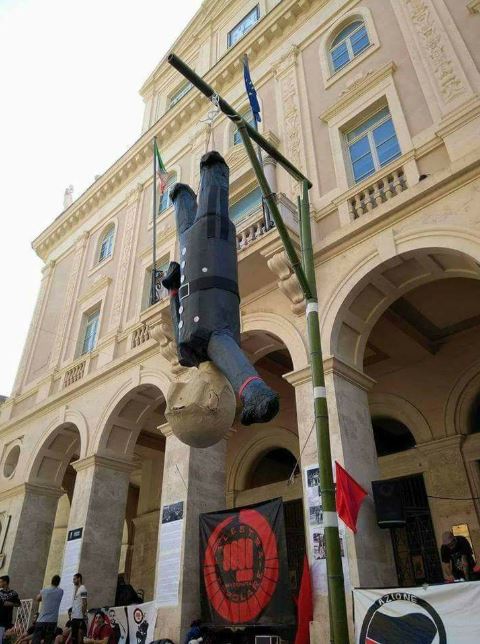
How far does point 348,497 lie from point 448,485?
14.4ft

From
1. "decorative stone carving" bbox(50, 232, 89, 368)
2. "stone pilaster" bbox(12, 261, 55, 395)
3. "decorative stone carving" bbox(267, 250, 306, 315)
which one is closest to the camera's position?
"decorative stone carving" bbox(267, 250, 306, 315)

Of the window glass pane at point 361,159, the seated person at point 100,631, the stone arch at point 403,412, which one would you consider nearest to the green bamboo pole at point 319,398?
the window glass pane at point 361,159

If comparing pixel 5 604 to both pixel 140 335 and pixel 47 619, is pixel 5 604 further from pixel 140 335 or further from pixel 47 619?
pixel 140 335

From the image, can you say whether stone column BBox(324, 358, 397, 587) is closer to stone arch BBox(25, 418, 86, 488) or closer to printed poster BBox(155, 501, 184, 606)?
printed poster BBox(155, 501, 184, 606)

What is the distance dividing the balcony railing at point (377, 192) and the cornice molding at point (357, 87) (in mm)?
3045

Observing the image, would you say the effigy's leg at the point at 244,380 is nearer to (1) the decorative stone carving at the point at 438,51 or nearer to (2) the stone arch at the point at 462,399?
(1) the decorative stone carving at the point at 438,51

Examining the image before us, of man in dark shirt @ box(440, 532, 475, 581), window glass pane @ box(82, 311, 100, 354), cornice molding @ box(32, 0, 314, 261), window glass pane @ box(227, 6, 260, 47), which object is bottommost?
man in dark shirt @ box(440, 532, 475, 581)

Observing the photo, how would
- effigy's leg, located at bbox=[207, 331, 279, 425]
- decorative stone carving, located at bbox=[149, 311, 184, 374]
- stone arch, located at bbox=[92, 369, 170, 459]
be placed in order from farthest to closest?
stone arch, located at bbox=[92, 369, 170, 459]
decorative stone carving, located at bbox=[149, 311, 184, 374]
effigy's leg, located at bbox=[207, 331, 279, 425]

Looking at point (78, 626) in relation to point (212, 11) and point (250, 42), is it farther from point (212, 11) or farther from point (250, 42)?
point (212, 11)

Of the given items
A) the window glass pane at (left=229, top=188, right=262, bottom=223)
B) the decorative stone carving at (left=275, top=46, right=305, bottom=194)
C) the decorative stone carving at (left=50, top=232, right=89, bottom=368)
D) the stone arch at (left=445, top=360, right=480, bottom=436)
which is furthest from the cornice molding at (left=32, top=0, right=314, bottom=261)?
the stone arch at (left=445, top=360, right=480, bottom=436)

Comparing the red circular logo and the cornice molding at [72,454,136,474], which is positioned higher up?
the cornice molding at [72,454,136,474]

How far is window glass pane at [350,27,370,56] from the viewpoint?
1256 centimetres

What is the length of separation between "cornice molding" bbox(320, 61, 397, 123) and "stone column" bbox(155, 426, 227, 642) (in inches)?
320

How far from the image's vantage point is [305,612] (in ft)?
23.1
